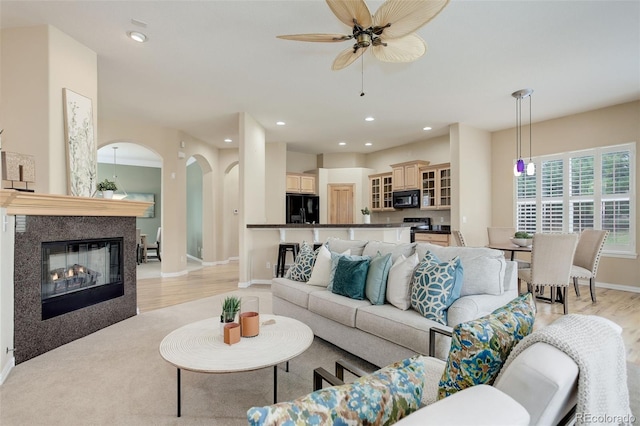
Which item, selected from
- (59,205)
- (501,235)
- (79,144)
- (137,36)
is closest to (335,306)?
(59,205)

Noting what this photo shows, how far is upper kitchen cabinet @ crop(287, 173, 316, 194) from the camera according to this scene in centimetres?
→ 779

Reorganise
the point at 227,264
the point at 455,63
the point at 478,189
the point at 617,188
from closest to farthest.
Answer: the point at 455,63 < the point at 617,188 < the point at 478,189 < the point at 227,264

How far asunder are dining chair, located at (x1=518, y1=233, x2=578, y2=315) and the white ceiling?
6.83 feet

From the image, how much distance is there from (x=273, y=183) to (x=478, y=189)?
14.7 ft

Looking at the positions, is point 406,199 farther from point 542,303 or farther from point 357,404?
point 357,404

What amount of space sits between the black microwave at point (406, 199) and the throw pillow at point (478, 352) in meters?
6.16

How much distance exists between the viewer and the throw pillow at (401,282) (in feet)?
7.68

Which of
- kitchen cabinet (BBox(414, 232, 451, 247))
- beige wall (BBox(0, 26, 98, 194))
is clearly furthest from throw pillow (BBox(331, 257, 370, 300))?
kitchen cabinet (BBox(414, 232, 451, 247))

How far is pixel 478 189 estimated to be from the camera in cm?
628

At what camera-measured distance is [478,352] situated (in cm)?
102

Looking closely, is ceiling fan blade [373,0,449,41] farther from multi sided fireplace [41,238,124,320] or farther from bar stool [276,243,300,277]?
bar stool [276,243,300,277]

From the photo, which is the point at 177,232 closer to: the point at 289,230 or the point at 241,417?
the point at 289,230

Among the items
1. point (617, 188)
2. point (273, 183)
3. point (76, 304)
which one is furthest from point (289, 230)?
point (617, 188)

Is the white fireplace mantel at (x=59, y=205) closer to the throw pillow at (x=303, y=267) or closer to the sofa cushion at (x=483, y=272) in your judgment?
the throw pillow at (x=303, y=267)
